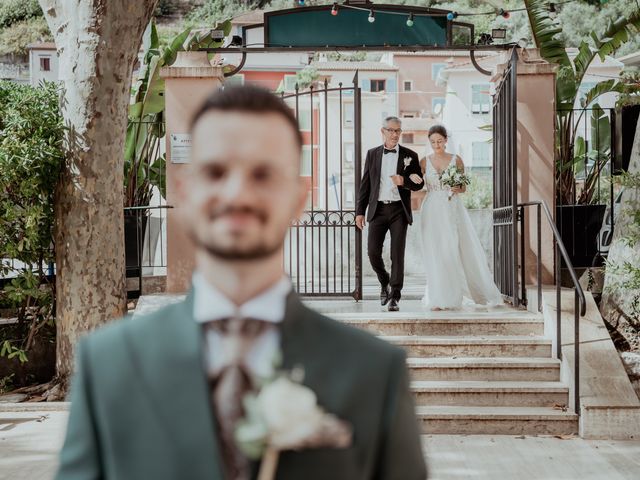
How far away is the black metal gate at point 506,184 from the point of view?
9.95 metres

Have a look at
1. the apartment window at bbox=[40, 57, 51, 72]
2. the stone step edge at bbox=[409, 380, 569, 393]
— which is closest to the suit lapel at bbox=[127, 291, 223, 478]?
→ the stone step edge at bbox=[409, 380, 569, 393]

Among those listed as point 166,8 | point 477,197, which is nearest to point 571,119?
point 477,197

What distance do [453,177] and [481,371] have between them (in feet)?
7.66

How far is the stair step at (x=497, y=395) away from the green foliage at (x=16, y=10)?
5597 centimetres

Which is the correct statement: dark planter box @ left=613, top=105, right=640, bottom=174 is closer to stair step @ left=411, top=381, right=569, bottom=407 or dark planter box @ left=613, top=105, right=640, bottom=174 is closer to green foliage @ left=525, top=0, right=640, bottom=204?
green foliage @ left=525, top=0, right=640, bottom=204

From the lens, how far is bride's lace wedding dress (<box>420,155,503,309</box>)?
10.3 metres

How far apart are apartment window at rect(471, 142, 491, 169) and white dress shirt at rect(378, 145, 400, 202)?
1673 inches

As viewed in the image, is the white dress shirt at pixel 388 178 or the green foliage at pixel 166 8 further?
the green foliage at pixel 166 8

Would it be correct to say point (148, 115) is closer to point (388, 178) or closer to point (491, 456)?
point (388, 178)

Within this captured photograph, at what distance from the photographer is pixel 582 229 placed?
1263 centimetres

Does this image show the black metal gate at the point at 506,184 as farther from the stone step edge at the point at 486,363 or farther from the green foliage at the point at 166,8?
the green foliage at the point at 166,8

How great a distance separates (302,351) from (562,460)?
6.24m

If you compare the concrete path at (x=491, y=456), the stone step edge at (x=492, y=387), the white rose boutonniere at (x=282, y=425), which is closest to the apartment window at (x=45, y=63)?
the concrete path at (x=491, y=456)

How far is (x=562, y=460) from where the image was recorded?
7078 millimetres
